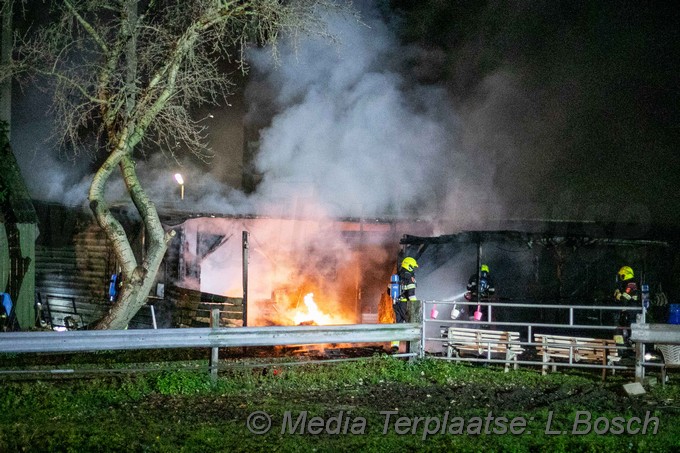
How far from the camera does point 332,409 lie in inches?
279

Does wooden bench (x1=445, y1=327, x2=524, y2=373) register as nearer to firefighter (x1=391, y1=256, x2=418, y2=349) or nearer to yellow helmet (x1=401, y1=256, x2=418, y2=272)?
firefighter (x1=391, y1=256, x2=418, y2=349)

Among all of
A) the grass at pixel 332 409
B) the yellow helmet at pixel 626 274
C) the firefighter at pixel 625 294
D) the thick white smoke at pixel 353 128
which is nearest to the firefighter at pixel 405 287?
the grass at pixel 332 409

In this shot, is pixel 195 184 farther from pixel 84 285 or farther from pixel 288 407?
pixel 288 407

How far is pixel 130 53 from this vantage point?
11133 millimetres

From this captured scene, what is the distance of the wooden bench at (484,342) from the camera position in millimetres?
10828

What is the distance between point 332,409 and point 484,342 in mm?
4722

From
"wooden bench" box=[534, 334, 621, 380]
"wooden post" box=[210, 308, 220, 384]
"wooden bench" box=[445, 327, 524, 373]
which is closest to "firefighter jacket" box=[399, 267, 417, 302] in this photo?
"wooden bench" box=[445, 327, 524, 373]

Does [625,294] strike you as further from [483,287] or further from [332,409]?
[332,409]

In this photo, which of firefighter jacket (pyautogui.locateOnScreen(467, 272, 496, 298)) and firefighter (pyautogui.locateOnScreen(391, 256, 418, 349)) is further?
firefighter jacket (pyautogui.locateOnScreen(467, 272, 496, 298))

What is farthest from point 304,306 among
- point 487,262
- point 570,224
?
point 570,224

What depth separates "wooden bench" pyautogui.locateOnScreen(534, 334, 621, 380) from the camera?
10.1m

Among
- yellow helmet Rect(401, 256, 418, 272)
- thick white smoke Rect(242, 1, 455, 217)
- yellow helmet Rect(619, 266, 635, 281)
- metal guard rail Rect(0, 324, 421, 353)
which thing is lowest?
metal guard rail Rect(0, 324, 421, 353)

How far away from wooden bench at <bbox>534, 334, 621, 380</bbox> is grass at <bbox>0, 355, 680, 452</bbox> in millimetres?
551

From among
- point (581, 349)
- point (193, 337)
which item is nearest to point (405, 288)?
point (581, 349)
